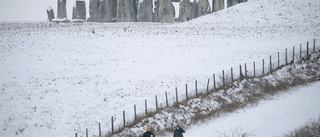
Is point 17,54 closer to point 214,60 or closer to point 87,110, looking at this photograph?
point 87,110

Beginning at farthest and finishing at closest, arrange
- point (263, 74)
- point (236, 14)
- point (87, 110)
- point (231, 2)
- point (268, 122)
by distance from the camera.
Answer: point (231, 2)
point (236, 14)
point (263, 74)
point (87, 110)
point (268, 122)

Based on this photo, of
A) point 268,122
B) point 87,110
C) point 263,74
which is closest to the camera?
point 268,122

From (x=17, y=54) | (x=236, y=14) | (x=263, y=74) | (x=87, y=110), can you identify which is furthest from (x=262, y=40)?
(x=17, y=54)

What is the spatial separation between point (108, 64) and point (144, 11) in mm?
38430

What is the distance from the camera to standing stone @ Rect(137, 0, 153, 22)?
62625mm

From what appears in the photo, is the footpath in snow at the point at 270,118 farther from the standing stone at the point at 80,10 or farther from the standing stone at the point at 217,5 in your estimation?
the standing stone at the point at 80,10

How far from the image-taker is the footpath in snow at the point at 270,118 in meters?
14.0

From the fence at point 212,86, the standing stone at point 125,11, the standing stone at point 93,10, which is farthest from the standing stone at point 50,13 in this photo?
the fence at point 212,86

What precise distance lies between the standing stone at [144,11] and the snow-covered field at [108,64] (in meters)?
18.1

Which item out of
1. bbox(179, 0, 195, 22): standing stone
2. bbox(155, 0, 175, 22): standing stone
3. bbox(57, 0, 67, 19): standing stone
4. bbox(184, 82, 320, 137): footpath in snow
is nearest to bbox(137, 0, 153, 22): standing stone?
bbox(155, 0, 175, 22): standing stone

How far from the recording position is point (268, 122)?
594 inches

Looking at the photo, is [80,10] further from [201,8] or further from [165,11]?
[201,8]

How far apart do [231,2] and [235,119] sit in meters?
59.4

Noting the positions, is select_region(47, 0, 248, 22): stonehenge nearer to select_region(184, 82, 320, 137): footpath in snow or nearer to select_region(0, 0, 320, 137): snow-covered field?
select_region(0, 0, 320, 137): snow-covered field
